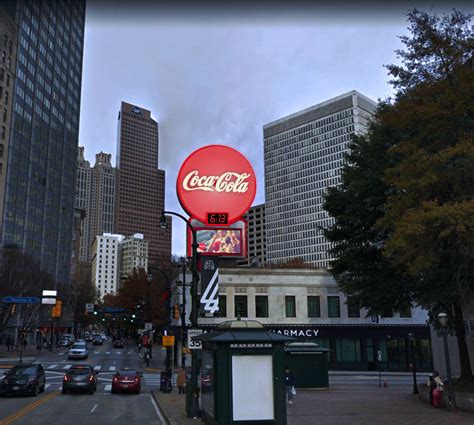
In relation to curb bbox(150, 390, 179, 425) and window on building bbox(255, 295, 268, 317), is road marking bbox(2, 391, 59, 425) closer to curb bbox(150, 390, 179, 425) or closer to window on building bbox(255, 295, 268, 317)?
curb bbox(150, 390, 179, 425)

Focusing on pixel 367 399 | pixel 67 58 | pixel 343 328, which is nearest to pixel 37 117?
pixel 67 58

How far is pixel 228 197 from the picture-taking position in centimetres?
2470

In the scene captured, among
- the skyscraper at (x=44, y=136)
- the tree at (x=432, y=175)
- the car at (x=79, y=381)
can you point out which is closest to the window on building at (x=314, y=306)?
the tree at (x=432, y=175)

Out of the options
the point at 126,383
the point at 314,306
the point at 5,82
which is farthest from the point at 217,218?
the point at 5,82

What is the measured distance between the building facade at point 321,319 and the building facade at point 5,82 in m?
76.7

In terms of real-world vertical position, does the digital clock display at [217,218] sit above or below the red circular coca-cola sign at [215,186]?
below

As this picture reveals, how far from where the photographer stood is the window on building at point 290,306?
52.8m

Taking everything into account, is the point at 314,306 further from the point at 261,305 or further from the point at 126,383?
the point at 126,383

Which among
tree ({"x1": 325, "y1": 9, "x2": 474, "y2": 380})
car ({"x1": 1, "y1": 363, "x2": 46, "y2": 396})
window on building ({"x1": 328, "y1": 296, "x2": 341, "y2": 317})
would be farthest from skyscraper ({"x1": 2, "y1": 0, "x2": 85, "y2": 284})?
tree ({"x1": 325, "y1": 9, "x2": 474, "y2": 380})

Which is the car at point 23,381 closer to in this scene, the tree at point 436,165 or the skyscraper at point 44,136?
the tree at point 436,165

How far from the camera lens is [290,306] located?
52938 millimetres

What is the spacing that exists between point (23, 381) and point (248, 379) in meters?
19.3

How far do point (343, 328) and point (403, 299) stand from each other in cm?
2411

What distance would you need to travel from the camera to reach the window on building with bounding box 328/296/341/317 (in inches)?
2099
